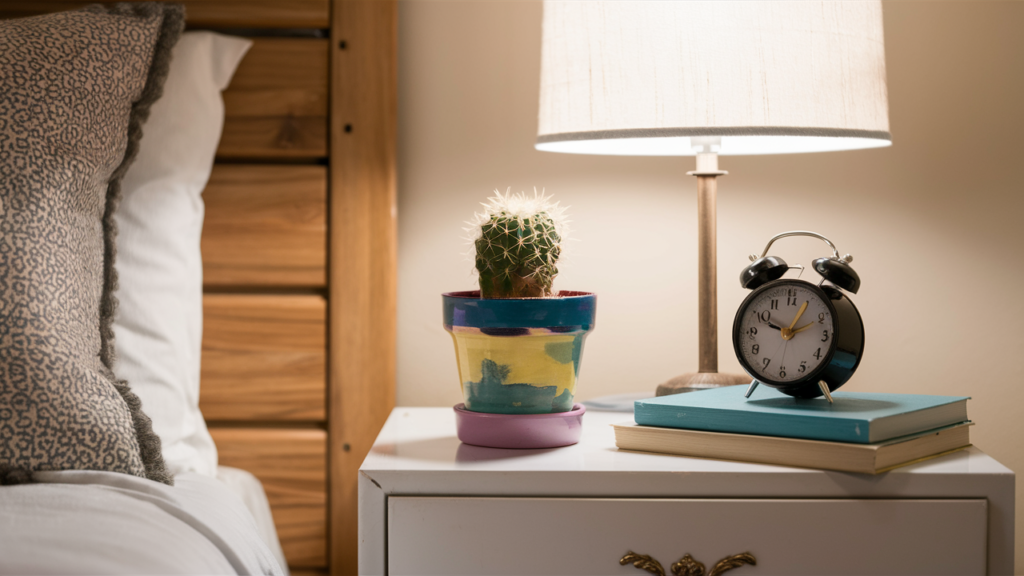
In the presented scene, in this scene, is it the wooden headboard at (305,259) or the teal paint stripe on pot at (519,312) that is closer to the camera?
the teal paint stripe on pot at (519,312)

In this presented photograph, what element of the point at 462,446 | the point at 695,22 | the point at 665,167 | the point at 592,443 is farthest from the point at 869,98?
the point at 462,446

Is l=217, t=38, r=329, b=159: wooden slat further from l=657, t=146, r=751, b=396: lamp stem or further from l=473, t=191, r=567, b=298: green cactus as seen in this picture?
l=657, t=146, r=751, b=396: lamp stem

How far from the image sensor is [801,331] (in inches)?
33.4

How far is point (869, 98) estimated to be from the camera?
91 centimetres

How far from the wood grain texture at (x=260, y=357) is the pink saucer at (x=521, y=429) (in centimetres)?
43

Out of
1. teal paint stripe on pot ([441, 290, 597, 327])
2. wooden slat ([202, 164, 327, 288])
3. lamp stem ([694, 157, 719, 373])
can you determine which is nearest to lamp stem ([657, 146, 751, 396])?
lamp stem ([694, 157, 719, 373])

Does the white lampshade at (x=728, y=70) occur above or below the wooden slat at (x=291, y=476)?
above

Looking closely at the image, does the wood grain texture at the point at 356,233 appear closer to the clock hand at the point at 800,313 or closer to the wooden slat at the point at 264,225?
the wooden slat at the point at 264,225

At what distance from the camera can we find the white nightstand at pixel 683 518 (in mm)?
755

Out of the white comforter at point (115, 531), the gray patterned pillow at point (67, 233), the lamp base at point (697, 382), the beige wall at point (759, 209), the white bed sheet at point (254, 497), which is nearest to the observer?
the white comforter at point (115, 531)

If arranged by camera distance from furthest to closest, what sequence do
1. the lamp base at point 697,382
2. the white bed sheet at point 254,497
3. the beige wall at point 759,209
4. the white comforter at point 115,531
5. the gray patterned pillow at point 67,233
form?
1. the beige wall at point 759,209
2. the white bed sheet at point 254,497
3. the lamp base at point 697,382
4. the gray patterned pillow at point 67,233
5. the white comforter at point 115,531

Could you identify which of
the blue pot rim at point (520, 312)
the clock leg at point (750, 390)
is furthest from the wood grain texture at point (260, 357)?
the clock leg at point (750, 390)

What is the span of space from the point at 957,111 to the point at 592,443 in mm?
861

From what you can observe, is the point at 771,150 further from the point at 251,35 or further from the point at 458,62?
the point at 251,35
